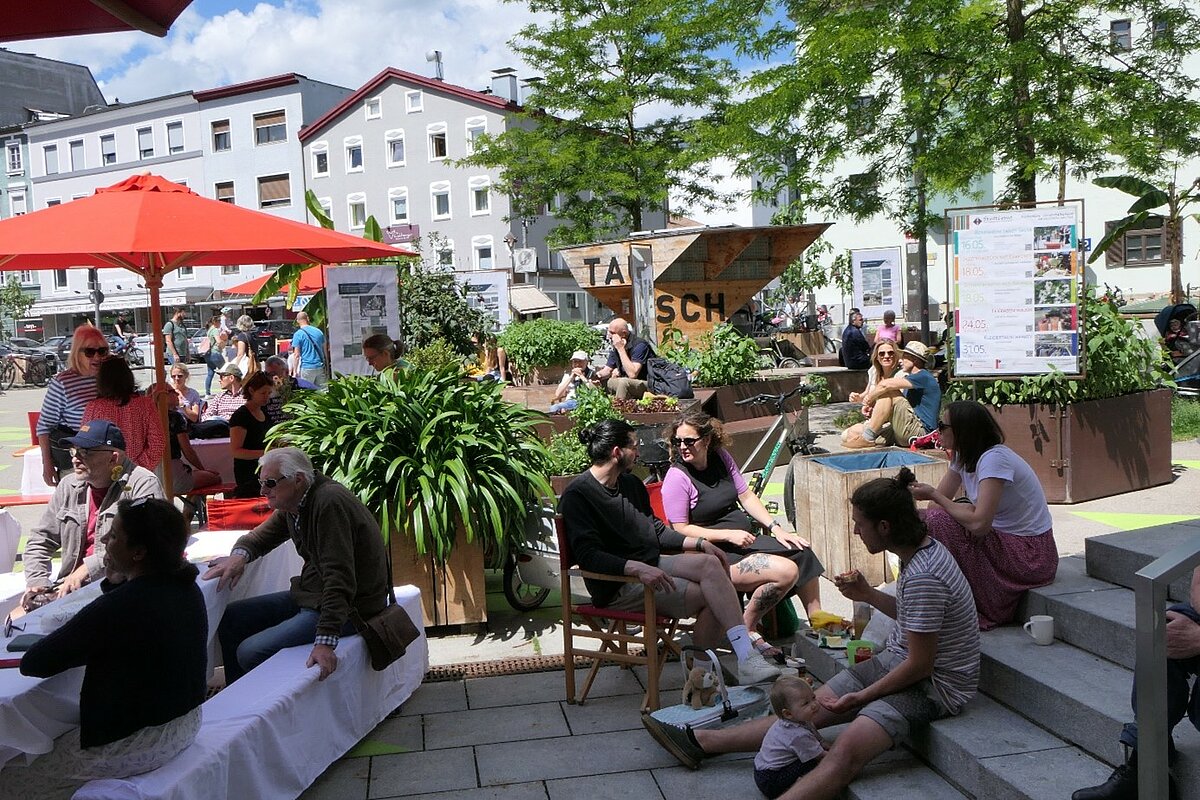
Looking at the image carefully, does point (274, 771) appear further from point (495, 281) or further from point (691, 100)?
point (691, 100)

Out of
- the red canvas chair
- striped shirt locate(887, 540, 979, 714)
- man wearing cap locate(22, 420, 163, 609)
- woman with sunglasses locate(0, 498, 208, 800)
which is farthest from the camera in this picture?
man wearing cap locate(22, 420, 163, 609)

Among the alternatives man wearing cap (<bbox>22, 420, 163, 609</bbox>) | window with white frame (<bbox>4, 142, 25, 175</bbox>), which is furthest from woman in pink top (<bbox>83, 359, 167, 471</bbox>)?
window with white frame (<bbox>4, 142, 25, 175</bbox>)

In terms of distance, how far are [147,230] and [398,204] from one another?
4891 centimetres

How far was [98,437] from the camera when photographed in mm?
5391

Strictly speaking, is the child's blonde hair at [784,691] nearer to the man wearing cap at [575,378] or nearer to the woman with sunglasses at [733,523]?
the woman with sunglasses at [733,523]

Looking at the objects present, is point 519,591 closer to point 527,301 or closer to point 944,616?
point 944,616

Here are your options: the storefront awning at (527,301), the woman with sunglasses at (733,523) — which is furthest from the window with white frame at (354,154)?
the woman with sunglasses at (733,523)

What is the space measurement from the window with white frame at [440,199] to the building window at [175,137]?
14150 millimetres

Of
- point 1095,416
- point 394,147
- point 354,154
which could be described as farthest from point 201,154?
point 1095,416

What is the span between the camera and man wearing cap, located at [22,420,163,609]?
17.4ft

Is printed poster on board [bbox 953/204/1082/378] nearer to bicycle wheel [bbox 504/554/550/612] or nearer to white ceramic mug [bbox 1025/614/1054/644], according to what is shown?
bicycle wheel [bbox 504/554/550/612]

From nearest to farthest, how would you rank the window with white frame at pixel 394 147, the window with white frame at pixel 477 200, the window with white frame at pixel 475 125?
the window with white frame at pixel 477 200
the window with white frame at pixel 475 125
the window with white frame at pixel 394 147

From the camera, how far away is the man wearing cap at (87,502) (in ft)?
17.4

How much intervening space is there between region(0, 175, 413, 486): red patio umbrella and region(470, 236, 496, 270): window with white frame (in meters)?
43.6
